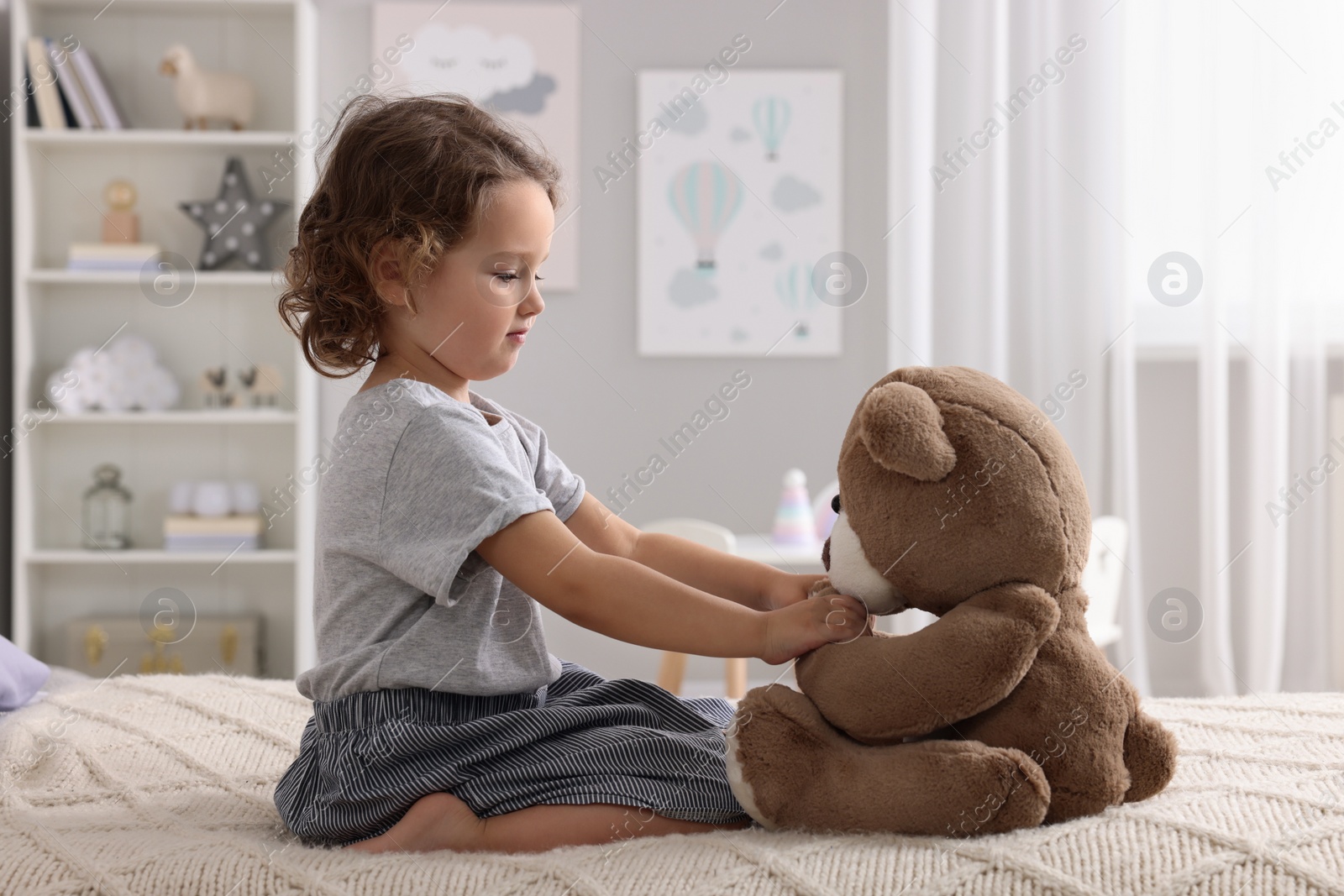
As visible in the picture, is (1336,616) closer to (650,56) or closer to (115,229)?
(650,56)

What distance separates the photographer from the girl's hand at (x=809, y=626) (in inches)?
28.8

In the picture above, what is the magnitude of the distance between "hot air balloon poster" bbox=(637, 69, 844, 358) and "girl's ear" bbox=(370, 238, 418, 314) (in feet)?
6.20

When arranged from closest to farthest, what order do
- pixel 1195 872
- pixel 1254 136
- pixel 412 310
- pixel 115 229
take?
pixel 1195 872 → pixel 412 310 → pixel 1254 136 → pixel 115 229

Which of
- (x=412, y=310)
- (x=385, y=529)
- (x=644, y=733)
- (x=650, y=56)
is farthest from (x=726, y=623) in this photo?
(x=650, y=56)

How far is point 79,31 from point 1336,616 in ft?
10.7

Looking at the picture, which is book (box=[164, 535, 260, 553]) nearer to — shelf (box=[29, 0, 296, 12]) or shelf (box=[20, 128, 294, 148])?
shelf (box=[20, 128, 294, 148])

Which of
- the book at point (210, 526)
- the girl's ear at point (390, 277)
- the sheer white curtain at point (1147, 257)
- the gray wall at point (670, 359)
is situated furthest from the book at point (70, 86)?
the girl's ear at point (390, 277)

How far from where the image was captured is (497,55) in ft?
8.89

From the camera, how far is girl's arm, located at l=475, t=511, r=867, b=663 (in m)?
0.74

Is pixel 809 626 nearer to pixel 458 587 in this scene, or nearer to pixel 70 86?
pixel 458 587

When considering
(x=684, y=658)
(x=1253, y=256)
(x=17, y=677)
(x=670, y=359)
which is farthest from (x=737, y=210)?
(x=17, y=677)

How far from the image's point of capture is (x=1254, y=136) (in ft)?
7.73

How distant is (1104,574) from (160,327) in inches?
88.3

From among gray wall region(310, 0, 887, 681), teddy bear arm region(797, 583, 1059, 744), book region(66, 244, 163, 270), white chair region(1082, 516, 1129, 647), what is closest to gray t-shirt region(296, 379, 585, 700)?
teddy bear arm region(797, 583, 1059, 744)
